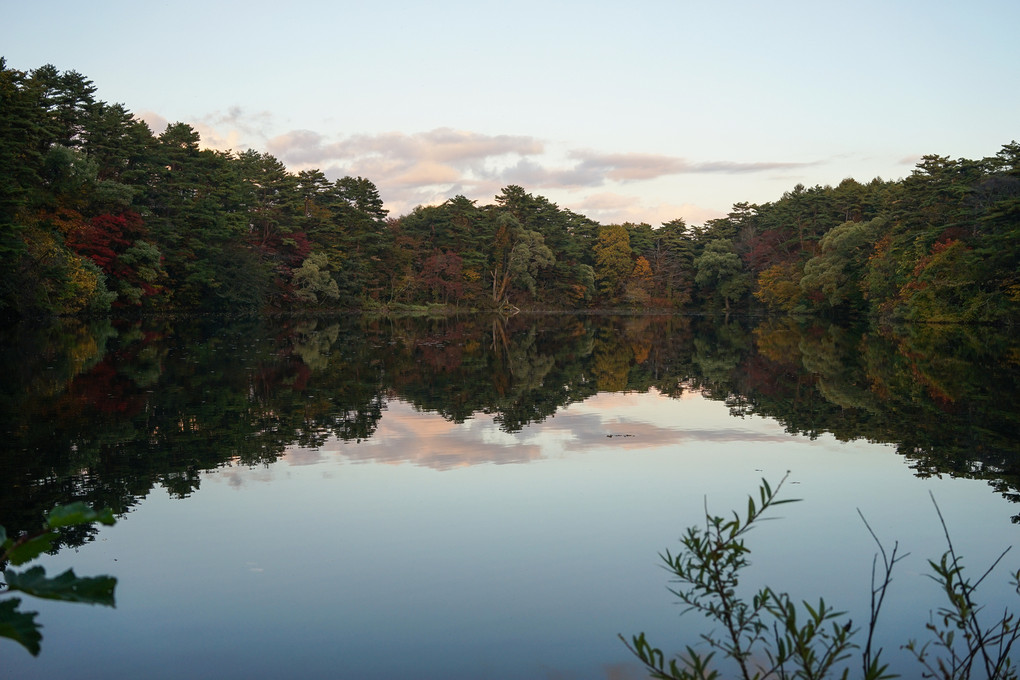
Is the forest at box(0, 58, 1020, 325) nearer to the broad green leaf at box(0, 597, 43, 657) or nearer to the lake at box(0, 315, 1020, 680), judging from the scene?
the lake at box(0, 315, 1020, 680)

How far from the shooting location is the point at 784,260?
68688mm

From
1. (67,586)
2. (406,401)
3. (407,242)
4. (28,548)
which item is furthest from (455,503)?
(407,242)

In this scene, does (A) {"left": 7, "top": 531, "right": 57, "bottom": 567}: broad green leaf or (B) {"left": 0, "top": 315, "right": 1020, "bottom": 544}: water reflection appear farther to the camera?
(B) {"left": 0, "top": 315, "right": 1020, "bottom": 544}: water reflection

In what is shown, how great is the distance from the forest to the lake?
19.9 metres

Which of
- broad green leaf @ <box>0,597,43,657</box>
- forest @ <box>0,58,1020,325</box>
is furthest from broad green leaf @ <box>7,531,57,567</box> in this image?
forest @ <box>0,58,1020,325</box>

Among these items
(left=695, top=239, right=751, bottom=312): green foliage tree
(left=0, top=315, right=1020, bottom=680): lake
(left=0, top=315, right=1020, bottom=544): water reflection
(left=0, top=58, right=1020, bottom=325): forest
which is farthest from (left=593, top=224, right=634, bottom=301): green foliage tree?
(left=0, top=315, right=1020, bottom=680): lake

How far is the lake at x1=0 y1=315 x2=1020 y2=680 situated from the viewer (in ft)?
16.0

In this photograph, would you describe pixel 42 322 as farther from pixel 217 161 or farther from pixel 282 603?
pixel 282 603

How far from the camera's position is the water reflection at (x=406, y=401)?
967 centimetres

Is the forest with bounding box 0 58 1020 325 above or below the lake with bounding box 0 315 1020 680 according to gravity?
above

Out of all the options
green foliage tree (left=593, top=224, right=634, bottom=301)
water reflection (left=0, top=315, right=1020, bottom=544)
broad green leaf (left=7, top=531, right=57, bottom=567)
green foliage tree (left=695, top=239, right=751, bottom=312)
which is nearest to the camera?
broad green leaf (left=7, top=531, right=57, bottom=567)

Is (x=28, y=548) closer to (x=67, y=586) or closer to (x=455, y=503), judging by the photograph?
(x=67, y=586)

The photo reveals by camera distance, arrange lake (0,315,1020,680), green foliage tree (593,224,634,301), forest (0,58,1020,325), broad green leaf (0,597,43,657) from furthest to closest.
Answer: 1. green foliage tree (593,224,634,301)
2. forest (0,58,1020,325)
3. lake (0,315,1020,680)
4. broad green leaf (0,597,43,657)

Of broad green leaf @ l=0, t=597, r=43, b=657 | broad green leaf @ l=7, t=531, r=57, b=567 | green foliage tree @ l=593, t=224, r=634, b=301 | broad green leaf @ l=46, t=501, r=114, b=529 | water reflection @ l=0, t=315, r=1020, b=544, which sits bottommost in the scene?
water reflection @ l=0, t=315, r=1020, b=544
